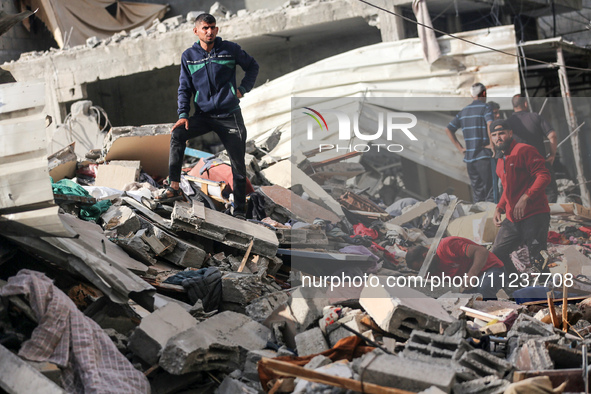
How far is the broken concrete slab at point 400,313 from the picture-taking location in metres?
4.43

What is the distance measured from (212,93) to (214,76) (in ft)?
0.55

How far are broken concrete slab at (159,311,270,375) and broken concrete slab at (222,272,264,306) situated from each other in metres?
0.44

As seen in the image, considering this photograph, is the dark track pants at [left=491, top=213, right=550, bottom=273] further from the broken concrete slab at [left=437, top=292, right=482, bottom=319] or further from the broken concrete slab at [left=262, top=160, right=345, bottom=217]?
the broken concrete slab at [left=262, top=160, right=345, bottom=217]

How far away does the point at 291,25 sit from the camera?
11109mm

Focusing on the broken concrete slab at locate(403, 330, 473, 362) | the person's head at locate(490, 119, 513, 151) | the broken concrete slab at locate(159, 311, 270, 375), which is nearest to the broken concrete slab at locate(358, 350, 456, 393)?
the broken concrete slab at locate(403, 330, 473, 362)

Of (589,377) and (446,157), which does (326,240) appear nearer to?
(446,157)

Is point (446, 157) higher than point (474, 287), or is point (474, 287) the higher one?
point (446, 157)

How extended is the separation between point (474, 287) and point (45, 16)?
39.0ft

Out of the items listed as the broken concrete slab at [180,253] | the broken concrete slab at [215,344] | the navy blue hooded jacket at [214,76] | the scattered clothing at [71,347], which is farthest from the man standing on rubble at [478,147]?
the scattered clothing at [71,347]

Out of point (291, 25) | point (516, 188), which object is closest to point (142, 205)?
point (516, 188)

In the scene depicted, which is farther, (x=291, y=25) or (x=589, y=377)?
(x=291, y=25)

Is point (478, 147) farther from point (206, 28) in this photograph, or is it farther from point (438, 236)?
point (206, 28)

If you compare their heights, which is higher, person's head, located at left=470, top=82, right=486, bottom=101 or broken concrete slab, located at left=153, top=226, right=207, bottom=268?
person's head, located at left=470, top=82, right=486, bottom=101

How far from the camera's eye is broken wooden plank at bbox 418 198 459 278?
6488mm
